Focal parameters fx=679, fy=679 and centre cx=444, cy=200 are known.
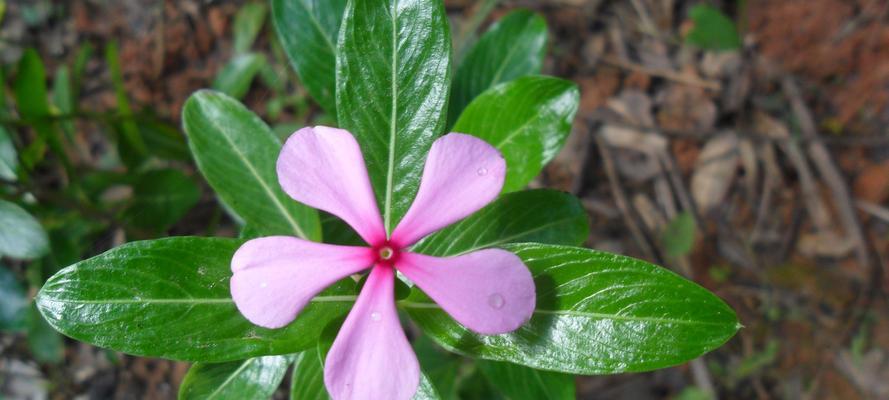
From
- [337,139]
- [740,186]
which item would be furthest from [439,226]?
[740,186]

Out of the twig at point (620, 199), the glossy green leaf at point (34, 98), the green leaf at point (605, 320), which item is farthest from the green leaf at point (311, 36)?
the twig at point (620, 199)

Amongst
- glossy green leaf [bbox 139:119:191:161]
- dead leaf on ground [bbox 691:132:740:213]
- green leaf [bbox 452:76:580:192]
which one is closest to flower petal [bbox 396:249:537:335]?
green leaf [bbox 452:76:580:192]

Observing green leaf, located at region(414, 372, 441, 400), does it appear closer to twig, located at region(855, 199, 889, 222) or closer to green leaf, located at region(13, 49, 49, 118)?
green leaf, located at region(13, 49, 49, 118)

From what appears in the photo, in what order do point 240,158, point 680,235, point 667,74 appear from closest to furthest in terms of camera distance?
point 240,158, point 680,235, point 667,74

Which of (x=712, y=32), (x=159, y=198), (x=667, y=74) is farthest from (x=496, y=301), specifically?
(x=667, y=74)

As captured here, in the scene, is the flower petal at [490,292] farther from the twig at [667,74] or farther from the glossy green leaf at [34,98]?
the twig at [667,74]

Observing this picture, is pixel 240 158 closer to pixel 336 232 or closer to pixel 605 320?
pixel 336 232
